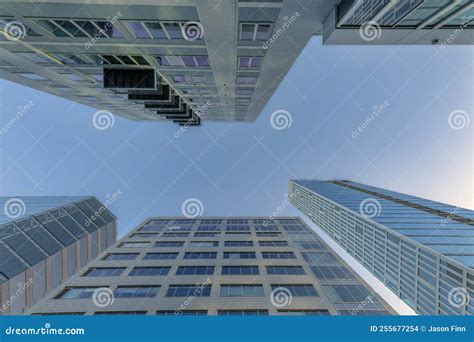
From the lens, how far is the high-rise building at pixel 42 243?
22438 millimetres

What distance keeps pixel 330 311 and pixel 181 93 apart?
74.6ft

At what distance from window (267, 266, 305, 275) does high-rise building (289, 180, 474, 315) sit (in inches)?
467

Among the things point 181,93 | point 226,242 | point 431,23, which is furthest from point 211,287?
point 431,23

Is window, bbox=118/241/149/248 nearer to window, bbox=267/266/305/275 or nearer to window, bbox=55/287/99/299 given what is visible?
window, bbox=55/287/99/299

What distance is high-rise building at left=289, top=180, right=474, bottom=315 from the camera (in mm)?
21703

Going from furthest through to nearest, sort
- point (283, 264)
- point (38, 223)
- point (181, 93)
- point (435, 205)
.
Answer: point (435, 205) < point (38, 223) < point (283, 264) < point (181, 93)

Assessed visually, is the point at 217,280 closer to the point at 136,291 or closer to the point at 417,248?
the point at 136,291

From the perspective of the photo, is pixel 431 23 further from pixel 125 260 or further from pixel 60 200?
pixel 60 200

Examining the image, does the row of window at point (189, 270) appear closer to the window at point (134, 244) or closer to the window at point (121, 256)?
the window at point (121, 256)

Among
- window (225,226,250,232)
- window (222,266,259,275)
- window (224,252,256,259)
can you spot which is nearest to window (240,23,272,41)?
window (222,266,259,275)

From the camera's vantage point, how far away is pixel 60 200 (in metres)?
42.3

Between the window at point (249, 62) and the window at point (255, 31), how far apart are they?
97.0 inches

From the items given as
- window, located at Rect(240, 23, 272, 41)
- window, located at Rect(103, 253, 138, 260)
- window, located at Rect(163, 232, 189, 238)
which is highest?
window, located at Rect(240, 23, 272, 41)

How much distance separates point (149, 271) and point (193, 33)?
22.5 meters
